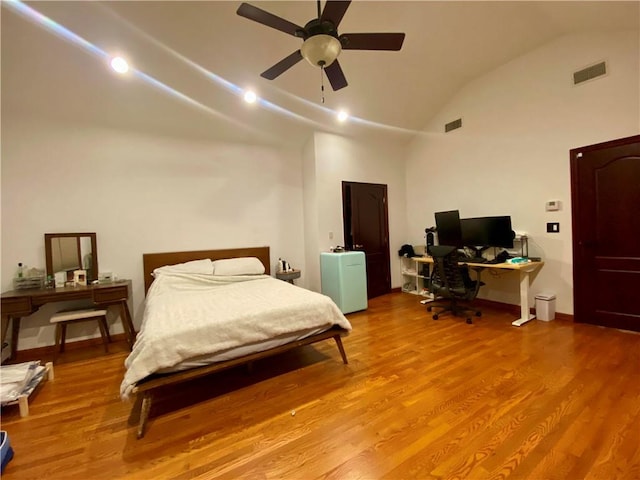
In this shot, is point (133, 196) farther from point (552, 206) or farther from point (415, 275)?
point (552, 206)

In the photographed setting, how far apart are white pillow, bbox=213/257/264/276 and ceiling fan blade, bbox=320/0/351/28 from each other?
112 inches

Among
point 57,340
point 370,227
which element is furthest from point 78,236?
point 370,227

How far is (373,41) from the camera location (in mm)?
2131

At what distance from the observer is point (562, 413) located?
5.83ft

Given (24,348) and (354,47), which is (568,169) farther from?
→ (24,348)

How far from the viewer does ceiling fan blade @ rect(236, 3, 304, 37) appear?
181 centimetres

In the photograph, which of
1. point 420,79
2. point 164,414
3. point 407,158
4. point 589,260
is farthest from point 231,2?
point 589,260

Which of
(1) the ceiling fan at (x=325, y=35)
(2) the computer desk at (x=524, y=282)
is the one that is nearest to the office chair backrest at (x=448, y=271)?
(2) the computer desk at (x=524, y=282)

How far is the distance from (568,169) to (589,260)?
1.12 meters

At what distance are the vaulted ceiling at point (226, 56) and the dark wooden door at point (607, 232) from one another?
1339mm

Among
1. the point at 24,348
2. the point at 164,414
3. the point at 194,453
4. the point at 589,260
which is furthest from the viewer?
the point at 589,260

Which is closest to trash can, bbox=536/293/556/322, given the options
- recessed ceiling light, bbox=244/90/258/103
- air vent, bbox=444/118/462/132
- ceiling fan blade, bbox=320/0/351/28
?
air vent, bbox=444/118/462/132

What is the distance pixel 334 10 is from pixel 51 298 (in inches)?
141

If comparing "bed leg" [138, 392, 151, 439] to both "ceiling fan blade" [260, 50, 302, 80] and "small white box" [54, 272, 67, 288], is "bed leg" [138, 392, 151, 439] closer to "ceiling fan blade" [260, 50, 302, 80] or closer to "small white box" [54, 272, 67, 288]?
"small white box" [54, 272, 67, 288]
